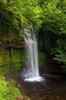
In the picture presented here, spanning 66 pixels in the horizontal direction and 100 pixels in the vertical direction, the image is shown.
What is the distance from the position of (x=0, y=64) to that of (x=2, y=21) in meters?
3.92

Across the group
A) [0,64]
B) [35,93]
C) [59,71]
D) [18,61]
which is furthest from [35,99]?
[59,71]

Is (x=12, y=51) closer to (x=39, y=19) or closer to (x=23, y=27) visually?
(x=23, y=27)

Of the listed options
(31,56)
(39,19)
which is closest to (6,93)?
(31,56)

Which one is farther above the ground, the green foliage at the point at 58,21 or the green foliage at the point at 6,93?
the green foliage at the point at 58,21

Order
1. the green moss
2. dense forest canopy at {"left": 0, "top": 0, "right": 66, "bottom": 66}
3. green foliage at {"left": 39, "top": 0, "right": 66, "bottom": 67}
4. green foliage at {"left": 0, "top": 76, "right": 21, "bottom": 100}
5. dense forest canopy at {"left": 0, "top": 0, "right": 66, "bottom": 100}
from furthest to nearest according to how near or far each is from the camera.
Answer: the green moss
green foliage at {"left": 39, "top": 0, "right": 66, "bottom": 67}
dense forest canopy at {"left": 0, "top": 0, "right": 66, "bottom": 100}
dense forest canopy at {"left": 0, "top": 0, "right": 66, "bottom": 66}
green foliage at {"left": 0, "top": 76, "right": 21, "bottom": 100}

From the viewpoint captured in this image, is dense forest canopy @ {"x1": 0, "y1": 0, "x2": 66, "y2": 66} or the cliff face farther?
the cliff face

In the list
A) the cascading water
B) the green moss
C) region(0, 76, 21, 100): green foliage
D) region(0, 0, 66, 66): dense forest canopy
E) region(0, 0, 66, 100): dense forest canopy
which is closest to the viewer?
region(0, 76, 21, 100): green foliage

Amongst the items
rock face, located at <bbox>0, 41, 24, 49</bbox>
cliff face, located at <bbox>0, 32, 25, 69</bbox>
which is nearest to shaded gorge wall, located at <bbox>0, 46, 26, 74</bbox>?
cliff face, located at <bbox>0, 32, 25, 69</bbox>

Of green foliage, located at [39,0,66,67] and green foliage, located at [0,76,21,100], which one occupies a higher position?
green foliage, located at [39,0,66,67]

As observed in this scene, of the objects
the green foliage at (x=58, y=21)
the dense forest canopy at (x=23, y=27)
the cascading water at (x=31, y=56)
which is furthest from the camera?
the cascading water at (x=31, y=56)

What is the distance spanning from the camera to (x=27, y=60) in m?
9.88

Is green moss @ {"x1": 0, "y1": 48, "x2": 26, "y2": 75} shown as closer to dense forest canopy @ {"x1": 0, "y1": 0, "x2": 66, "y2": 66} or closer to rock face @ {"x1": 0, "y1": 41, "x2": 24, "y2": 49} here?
rock face @ {"x1": 0, "y1": 41, "x2": 24, "y2": 49}

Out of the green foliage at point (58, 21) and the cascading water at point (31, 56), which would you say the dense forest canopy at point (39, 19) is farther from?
the cascading water at point (31, 56)

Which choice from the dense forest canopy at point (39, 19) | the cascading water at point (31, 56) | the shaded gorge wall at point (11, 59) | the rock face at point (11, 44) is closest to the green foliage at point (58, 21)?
the dense forest canopy at point (39, 19)
